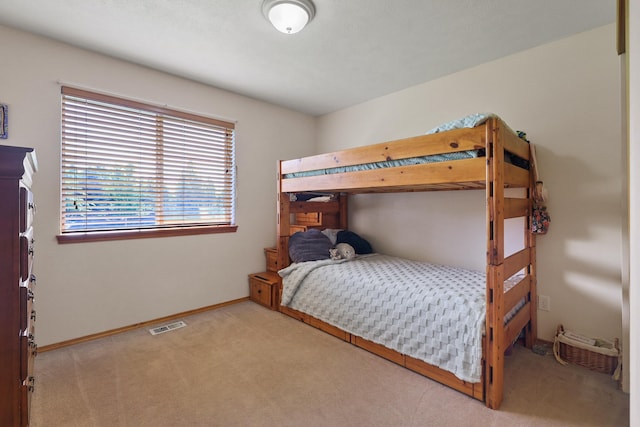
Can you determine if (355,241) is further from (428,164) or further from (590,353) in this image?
(590,353)

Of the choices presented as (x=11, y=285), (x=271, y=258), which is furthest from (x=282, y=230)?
(x=11, y=285)

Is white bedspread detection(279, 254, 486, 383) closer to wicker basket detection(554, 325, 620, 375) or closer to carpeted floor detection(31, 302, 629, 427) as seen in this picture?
carpeted floor detection(31, 302, 629, 427)

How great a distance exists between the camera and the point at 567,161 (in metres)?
2.17

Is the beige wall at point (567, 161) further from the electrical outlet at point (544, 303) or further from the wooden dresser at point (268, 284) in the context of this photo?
the wooden dresser at point (268, 284)

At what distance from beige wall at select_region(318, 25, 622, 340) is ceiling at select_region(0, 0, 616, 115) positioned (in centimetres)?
16

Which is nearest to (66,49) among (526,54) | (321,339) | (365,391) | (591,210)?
(321,339)

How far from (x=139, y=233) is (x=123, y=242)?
14 cm

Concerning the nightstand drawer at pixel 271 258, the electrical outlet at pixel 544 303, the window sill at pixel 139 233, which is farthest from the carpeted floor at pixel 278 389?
the nightstand drawer at pixel 271 258

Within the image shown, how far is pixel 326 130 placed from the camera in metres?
3.98

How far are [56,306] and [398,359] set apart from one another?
2.54 meters

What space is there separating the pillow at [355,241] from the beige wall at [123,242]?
84 centimetres

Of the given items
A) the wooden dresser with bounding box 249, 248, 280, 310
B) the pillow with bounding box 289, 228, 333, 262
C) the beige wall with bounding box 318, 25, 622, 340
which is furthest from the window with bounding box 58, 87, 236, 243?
the beige wall with bounding box 318, 25, 622, 340

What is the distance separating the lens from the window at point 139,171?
2324 millimetres

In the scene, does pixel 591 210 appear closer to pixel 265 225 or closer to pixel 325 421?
pixel 325 421
